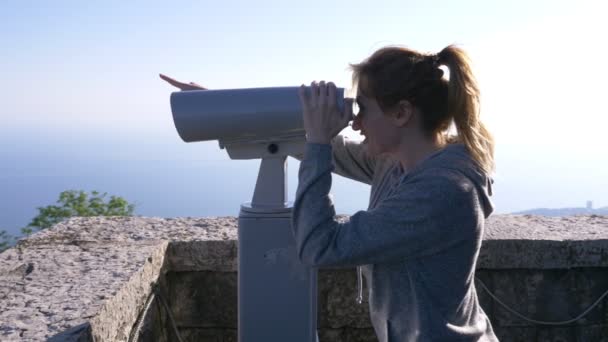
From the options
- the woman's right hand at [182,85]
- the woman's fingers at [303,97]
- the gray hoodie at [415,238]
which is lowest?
the gray hoodie at [415,238]

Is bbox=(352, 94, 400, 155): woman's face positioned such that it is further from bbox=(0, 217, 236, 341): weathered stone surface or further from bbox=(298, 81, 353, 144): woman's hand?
bbox=(0, 217, 236, 341): weathered stone surface

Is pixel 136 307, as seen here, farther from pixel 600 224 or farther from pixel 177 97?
pixel 600 224

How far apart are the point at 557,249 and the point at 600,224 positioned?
0.40m

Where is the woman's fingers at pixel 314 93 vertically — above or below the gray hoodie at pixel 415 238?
above

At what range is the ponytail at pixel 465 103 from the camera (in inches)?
49.7

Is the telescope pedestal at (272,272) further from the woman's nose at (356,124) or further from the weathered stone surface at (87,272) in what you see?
the weathered stone surface at (87,272)

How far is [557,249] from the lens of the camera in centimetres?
209

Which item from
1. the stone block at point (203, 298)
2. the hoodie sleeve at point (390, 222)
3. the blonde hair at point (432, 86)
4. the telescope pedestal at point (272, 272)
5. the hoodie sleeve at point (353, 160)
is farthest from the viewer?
the stone block at point (203, 298)

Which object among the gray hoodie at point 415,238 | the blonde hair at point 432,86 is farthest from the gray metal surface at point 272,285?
the blonde hair at point 432,86

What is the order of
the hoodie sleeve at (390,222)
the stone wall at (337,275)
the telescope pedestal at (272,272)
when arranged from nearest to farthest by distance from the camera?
the hoodie sleeve at (390,222) → the telescope pedestal at (272,272) → the stone wall at (337,275)

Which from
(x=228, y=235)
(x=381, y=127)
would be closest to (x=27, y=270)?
(x=228, y=235)

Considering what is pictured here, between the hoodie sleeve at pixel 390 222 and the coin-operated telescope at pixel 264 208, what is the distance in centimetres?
20

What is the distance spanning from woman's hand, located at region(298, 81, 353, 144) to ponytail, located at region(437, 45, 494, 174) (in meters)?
0.25

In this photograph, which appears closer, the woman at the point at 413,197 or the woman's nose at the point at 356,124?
the woman at the point at 413,197
